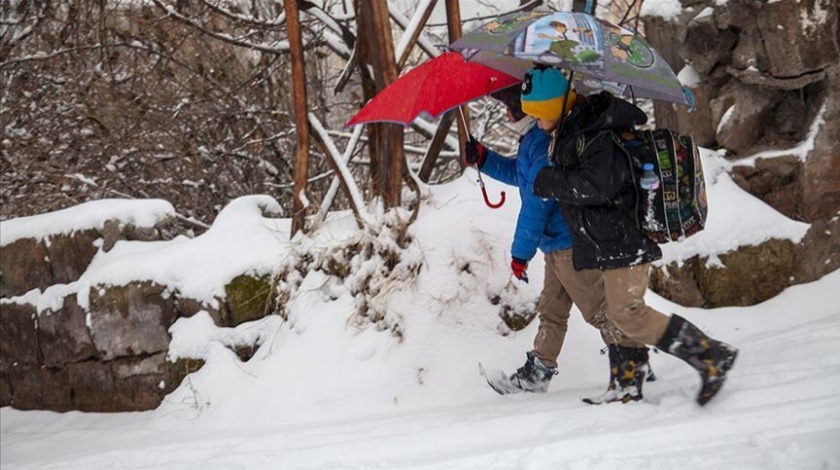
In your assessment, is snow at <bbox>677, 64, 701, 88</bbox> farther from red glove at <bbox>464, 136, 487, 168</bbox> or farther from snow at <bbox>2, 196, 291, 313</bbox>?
snow at <bbox>2, 196, 291, 313</bbox>

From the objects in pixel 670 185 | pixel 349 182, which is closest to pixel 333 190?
pixel 349 182

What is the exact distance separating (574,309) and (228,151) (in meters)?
5.29

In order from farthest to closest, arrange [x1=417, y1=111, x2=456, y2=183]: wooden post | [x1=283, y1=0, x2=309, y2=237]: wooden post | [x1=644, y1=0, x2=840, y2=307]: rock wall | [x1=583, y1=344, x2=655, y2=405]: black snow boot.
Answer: [x1=417, y1=111, x2=456, y2=183]: wooden post < [x1=283, y1=0, x2=309, y2=237]: wooden post < [x1=644, y1=0, x2=840, y2=307]: rock wall < [x1=583, y1=344, x2=655, y2=405]: black snow boot

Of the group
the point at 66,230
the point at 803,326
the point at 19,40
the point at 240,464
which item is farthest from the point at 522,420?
the point at 19,40

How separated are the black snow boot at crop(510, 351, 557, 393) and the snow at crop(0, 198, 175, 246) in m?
3.16

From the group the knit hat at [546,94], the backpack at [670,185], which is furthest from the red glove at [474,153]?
the backpack at [670,185]

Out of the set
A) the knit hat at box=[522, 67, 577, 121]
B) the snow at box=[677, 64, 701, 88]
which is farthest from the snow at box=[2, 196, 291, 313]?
the snow at box=[677, 64, 701, 88]

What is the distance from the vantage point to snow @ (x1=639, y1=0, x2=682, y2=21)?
488 centimetres

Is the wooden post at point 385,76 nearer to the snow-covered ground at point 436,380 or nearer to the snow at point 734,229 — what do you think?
the snow-covered ground at point 436,380

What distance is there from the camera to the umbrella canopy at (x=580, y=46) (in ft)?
8.95

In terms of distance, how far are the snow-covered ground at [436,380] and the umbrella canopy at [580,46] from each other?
4.33ft

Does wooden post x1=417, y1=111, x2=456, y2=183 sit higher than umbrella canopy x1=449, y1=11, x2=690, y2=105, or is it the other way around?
umbrella canopy x1=449, y1=11, x2=690, y2=105

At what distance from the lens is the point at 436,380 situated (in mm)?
4031

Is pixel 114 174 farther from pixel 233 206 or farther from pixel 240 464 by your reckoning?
pixel 240 464
